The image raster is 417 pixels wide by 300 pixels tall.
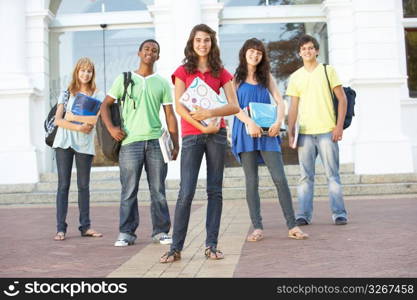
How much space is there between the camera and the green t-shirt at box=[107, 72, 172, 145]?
5590 millimetres

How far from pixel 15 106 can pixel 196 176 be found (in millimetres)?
8049

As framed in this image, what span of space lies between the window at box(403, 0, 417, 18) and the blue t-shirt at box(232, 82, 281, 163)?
827 centimetres

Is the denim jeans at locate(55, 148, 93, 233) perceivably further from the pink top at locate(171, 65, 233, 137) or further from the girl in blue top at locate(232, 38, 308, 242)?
the pink top at locate(171, 65, 233, 137)

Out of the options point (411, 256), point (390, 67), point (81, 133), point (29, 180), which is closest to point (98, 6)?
point (29, 180)

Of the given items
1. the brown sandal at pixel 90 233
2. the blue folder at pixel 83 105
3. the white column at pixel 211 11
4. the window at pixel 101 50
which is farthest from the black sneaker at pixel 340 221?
the window at pixel 101 50

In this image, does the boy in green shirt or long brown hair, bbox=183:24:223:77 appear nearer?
long brown hair, bbox=183:24:223:77

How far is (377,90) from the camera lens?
11.4 m

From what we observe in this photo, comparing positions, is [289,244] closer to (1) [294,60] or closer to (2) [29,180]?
(2) [29,180]

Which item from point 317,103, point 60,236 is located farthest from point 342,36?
point 60,236

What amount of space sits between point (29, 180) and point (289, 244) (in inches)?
297

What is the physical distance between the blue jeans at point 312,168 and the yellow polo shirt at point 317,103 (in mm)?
96

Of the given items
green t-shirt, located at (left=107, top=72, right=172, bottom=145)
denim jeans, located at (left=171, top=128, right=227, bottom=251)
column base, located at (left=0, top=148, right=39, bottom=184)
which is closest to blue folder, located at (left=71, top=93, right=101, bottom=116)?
green t-shirt, located at (left=107, top=72, right=172, bottom=145)

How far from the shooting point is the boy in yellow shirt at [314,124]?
21.7ft

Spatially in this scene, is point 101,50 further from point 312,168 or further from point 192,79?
point 192,79
